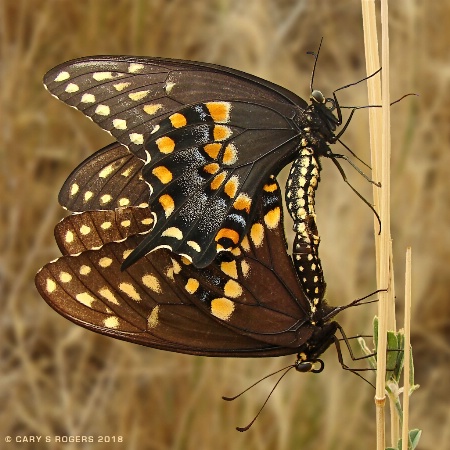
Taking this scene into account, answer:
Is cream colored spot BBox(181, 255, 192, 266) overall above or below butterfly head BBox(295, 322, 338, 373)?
above

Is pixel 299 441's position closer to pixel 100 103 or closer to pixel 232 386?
pixel 232 386

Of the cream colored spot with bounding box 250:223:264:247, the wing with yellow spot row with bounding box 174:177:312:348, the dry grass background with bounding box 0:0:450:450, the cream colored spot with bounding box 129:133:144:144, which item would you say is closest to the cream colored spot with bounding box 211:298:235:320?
the wing with yellow spot row with bounding box 174:177:312:348

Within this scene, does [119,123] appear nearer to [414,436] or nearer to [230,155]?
[230,155]

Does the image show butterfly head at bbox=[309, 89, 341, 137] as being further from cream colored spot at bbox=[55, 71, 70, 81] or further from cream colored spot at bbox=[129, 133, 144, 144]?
cream colored spot at bbox=[55, 71, 70, 81]

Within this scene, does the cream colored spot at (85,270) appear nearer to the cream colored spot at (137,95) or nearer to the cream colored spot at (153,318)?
the cream colored spot at (153,318)

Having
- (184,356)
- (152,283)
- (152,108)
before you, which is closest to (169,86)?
(152,108)

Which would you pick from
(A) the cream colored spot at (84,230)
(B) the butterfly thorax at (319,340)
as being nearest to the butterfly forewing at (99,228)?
(A) the cream colored spot at (84,230)

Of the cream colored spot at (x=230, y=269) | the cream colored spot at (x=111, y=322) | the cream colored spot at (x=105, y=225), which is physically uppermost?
the cream colored spot at (x=105, y=225)

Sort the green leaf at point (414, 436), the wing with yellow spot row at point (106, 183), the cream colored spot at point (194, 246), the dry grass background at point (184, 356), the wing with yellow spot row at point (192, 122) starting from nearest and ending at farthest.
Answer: the green leaf at point (414, 436) < the cream colored spot at point (194, 246) < the wing with yellow spot row at point (192, 122) < the wing with yellow spot row at point (106, 183) < the dry grass background at point (184, 356)
